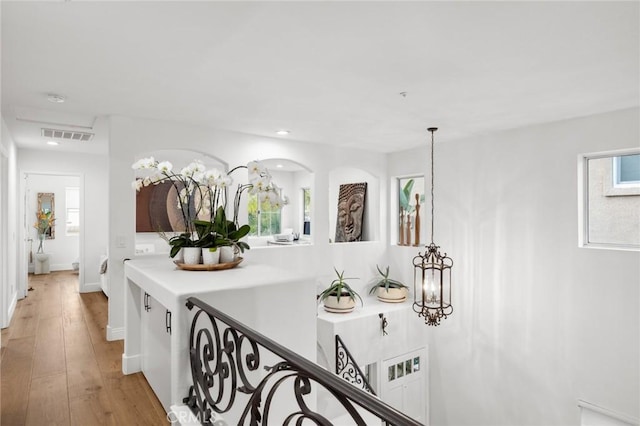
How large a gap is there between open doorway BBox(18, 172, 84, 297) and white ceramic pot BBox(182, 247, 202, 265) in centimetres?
719

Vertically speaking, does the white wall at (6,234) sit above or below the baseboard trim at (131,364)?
above

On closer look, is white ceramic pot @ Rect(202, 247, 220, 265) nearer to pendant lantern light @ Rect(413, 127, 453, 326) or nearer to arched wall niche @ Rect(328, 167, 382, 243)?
pendant lantern light @ Rect(413, 127, 453, 326)

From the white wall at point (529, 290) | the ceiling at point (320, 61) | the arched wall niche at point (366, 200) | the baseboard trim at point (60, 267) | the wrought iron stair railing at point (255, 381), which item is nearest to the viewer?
the wrought iron stair railing at point (255, 381)

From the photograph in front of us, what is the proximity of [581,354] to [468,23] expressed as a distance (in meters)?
3.66

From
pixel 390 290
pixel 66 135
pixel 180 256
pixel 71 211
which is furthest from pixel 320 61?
pixel 71 211

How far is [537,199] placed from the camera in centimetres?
421

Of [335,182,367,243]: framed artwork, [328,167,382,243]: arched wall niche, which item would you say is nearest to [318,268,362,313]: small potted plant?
[328,167,382,243]: arched wall niche

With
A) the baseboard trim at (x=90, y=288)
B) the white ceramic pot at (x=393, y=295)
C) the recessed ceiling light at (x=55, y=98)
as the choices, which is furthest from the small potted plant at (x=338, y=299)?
the baseboard trim at (x=90, y=288)

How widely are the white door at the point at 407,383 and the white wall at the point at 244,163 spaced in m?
1.22

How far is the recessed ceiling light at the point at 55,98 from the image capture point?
3.20 metres

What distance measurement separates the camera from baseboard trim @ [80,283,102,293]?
20.4 ft

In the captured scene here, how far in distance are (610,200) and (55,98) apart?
17.5 feet

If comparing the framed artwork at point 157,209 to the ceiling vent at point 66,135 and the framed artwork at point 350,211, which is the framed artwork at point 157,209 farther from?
the framed artwork at point 350,211

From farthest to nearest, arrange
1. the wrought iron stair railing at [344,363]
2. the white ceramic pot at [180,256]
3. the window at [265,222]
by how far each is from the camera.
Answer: the window at [265,222] < the wrought iron stair railing at [344,363] < the white ceramic pot at [180,256]
